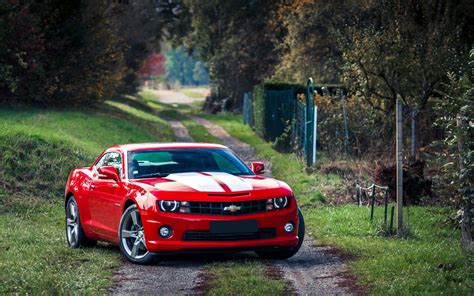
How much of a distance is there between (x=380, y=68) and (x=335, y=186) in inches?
149

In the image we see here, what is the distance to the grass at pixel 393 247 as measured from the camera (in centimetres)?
1044

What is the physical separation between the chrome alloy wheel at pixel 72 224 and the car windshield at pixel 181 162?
1.41m

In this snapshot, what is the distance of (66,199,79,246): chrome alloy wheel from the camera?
47.7ft

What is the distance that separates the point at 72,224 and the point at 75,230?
6.1 inches

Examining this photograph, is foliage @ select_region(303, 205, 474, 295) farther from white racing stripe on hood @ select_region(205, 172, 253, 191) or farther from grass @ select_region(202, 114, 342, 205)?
grass @ select_region(202, 114, 342, 205)

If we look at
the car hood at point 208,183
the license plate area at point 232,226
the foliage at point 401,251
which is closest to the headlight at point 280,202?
the car hood at point 208,183

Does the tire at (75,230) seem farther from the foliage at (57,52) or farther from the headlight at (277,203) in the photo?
the foliage at (57,52)

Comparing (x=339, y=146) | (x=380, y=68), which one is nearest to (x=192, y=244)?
(x=380, y=68)

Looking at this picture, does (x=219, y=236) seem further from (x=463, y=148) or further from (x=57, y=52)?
(x=57, y=52)

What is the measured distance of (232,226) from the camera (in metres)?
12.3

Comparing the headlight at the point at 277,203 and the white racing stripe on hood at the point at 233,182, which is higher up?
the white racing stripe on hood at the point at 233,182

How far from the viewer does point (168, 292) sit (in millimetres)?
10547

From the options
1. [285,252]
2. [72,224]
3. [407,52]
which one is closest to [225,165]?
→ [285,252]

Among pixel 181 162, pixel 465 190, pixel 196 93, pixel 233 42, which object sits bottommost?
pixel 196 93
